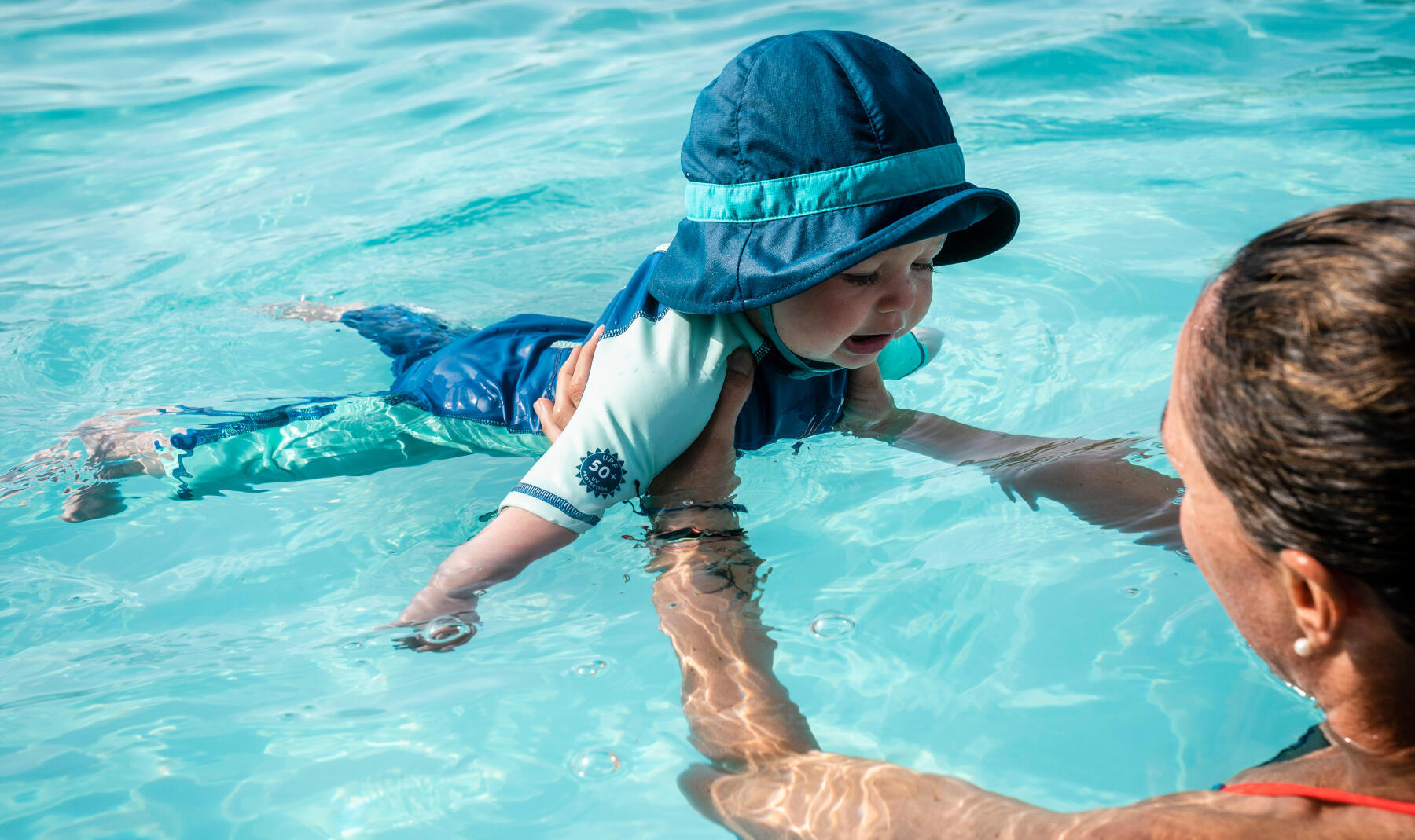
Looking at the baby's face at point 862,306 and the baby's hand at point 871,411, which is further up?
the baby's face at point 862,306

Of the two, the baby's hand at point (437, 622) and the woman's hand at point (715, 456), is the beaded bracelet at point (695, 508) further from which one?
the baby's hand at point (437, 622)

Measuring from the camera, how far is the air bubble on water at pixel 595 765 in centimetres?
221

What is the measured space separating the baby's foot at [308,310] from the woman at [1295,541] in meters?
3.21

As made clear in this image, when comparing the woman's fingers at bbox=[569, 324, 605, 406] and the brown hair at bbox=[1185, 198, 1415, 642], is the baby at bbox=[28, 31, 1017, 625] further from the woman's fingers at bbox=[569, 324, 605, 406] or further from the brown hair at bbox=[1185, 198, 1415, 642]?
the brown hair at bbox=[1185, 198, 1415, 642]

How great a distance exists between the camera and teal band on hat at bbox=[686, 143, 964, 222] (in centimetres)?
246

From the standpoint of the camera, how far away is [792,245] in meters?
2.48

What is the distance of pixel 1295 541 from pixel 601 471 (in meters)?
1.62

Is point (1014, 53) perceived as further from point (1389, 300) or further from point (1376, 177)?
point (1389, 300)

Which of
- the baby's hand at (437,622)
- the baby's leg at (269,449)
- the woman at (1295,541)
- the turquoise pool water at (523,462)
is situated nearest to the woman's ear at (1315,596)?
the woman at (1295,541)

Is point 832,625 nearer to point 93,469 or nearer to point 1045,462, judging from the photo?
point 1045,462

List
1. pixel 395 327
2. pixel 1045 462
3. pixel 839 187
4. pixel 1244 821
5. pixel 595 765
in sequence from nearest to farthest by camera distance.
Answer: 1. pixel 1244 821
2. pixel 595 765
3. pixel 839 187
4. pixel 1045 462
5. pixel 395 327

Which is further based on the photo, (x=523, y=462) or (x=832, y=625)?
(x=523, y=462)

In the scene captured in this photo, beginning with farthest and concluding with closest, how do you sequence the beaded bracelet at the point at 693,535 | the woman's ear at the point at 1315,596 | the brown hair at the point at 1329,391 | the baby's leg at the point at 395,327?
the baby's leg at the point at 395,327 < the beaded bracelet at the point at 693,535 < the woman's ear at the point at 1315,596 < the brown hair at the point at 1329,391

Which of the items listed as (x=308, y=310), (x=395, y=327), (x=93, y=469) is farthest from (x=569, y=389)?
(x=308, y=310)
